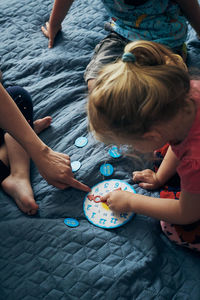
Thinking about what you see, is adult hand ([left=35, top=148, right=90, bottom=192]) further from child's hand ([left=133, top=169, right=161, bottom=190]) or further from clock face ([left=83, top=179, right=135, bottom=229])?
child's hand ([left=133, top=169, right=161, bottom=190])

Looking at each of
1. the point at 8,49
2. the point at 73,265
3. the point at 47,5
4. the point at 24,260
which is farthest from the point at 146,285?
the point at 47,5

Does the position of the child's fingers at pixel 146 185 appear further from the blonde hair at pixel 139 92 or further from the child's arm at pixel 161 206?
the blonde hair at pixel 139 92

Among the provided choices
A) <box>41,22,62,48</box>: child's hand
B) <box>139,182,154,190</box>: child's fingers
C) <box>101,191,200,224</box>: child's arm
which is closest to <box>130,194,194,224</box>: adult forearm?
<box>101,191,200,224</box>: child's arm

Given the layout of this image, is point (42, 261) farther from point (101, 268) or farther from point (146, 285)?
point (146, 285)

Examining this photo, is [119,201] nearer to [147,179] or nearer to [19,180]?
[147,179]

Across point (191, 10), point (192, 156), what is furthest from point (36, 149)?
point (191, 10)

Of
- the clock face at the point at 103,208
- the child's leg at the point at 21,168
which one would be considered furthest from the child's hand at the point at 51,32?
the clock face at the point at 103,208

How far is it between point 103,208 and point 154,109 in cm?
39

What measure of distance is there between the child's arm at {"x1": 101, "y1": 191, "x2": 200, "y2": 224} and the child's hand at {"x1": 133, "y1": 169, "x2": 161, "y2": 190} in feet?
0.33

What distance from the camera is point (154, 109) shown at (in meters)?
0.53

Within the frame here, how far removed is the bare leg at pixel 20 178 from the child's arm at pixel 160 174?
31 cm

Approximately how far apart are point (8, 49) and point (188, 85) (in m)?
0.98

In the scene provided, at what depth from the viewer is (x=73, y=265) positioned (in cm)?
72

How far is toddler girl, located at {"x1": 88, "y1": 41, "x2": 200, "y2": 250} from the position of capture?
1.75 feet
